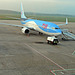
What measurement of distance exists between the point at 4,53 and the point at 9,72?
647cm

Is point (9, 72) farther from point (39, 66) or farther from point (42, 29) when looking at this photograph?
point (42, 29)

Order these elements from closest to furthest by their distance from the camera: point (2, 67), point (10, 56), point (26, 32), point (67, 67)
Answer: point (2, 67) → point (67, 67) → point (10, 56) → point (26, 32)

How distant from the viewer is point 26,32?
122 ft

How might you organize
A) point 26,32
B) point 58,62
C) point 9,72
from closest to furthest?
point 9,72
point 58,62
point 26,32

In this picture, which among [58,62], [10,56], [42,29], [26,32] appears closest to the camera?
[58,62]

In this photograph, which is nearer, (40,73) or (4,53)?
(40,73)

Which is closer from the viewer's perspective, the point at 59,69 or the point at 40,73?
the point at 40,73

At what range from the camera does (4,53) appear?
20.0 m

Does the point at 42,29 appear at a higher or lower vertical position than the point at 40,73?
higher

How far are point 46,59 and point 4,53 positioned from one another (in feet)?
19.1

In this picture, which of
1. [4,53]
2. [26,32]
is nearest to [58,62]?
[4,53]

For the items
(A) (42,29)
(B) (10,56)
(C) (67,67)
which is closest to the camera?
(C) (67,67)

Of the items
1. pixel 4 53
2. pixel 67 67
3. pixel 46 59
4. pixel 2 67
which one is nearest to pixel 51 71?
pixel 67 67

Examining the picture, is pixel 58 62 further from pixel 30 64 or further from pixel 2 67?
pixel 2 67
